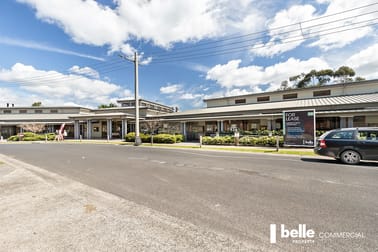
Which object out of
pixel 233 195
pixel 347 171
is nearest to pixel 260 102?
pixel 347 171

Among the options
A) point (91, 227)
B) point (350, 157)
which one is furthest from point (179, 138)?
point (91, 227)

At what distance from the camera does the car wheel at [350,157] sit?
7977 mm

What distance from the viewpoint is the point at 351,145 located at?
26.5 feet

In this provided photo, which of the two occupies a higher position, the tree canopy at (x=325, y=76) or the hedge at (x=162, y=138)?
the tree canopy at (x=325, y=76)

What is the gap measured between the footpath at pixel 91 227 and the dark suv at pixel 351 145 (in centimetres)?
851

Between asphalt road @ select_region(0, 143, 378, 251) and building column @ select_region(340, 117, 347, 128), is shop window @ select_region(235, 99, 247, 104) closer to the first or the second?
building column @ select_region(340, 117, 347, 128)

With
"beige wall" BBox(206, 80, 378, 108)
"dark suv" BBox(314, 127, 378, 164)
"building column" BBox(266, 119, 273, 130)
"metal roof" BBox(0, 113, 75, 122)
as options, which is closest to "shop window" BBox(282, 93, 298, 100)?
"beige wall" BBox(206, 80, 378, 108)

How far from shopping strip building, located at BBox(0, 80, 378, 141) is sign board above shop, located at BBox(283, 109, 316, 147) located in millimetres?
5592

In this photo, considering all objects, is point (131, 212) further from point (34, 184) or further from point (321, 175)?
point (321, 175)

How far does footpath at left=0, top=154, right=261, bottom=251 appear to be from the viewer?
2.52 meters

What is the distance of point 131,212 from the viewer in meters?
3.62

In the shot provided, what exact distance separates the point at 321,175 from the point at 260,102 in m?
23.2

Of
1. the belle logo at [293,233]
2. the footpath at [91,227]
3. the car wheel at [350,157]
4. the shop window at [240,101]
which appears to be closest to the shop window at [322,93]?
the shop window at [240,101]

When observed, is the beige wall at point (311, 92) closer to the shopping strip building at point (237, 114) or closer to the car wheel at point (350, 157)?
the shopping strip building at point (237, 114)
